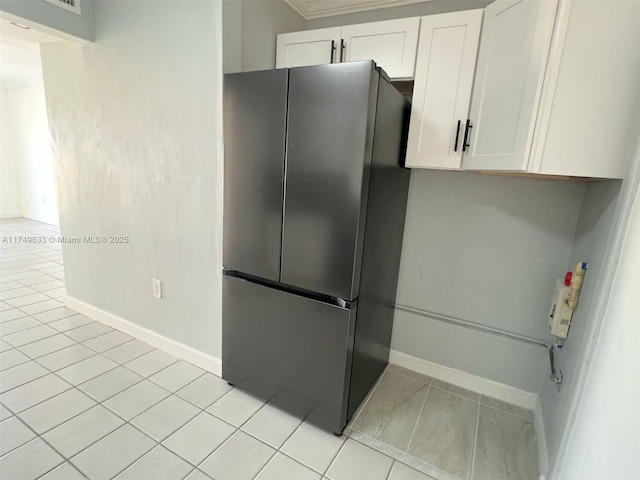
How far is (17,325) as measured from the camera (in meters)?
2.52

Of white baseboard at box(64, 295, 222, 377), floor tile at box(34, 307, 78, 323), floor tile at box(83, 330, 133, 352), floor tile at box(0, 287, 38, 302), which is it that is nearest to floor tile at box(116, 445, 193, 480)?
white baseboard at box(64, 295, 222, 377)

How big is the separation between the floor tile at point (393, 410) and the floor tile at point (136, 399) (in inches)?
46.1

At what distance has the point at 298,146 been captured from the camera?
1482mm

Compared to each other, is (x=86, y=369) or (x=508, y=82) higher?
(x=508, y=82)

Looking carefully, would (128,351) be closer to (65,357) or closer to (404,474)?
(65,357)

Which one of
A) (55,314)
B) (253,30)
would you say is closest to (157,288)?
(55,314)

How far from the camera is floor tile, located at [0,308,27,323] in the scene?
260cm

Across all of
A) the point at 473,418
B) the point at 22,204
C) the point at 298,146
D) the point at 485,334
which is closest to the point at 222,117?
the point at 298,146

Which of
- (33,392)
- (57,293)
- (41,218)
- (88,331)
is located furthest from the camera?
(41,218)

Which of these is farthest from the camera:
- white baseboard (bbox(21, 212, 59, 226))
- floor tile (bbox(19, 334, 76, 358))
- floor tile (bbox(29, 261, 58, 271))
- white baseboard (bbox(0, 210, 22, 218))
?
white baseboard (bbox(0, 210, 22, 218))

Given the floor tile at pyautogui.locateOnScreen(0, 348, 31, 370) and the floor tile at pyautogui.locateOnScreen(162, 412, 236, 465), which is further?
the floor tile at pyautogui.locateOnScreen(0, 348, 31, 370)

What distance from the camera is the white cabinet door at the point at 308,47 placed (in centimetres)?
189

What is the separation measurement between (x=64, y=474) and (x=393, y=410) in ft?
5.34

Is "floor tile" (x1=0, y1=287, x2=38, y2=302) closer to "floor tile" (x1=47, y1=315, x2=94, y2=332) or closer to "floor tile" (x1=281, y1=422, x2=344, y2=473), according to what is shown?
"floor tile" (x1=47, y1=315, x2=94, y2=332)
